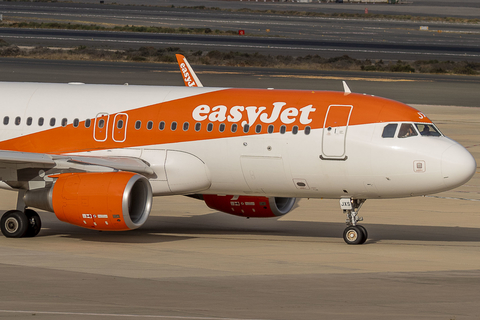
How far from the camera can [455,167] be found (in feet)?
72.5

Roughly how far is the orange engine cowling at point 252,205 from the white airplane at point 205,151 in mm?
130

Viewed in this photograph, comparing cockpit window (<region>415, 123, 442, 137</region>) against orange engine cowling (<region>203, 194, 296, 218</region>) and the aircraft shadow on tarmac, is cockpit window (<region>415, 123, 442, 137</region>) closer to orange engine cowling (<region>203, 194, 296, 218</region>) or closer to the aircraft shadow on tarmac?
the aircraft shadow on tarmac

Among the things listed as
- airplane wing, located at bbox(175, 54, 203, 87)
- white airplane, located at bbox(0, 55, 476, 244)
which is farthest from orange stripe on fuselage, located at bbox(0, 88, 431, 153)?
airplane wing, located at bbox(175, 54, 203, 87)

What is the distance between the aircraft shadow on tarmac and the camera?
2502 cm

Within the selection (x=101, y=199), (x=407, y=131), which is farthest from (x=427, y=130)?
(x=101, y=199)

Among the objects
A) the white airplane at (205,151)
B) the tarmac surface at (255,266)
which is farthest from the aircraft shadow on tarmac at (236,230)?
the white airplane at (205,151)

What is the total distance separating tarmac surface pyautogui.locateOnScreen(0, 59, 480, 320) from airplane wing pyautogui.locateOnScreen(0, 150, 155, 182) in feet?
5.96

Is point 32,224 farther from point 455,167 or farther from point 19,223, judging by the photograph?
point 455,167

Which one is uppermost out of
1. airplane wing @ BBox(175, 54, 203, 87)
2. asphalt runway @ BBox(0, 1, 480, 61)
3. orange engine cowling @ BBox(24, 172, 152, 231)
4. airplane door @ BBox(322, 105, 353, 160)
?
asphalt runway @ BBox(0, 1, 480, 61)

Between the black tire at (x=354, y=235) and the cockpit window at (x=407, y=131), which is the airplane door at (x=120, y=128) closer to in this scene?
the black tire at (x=354, y=235)

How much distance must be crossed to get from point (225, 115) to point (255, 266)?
16.5 ft

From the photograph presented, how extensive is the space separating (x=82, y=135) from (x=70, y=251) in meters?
3.81

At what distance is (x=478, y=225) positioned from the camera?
27.5 meters

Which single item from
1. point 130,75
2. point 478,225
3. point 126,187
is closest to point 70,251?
point 126,187
